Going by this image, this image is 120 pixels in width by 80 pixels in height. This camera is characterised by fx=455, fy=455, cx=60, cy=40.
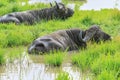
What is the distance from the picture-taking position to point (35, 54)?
38.3 ft

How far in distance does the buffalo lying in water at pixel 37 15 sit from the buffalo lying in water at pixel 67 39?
3968 millimetres

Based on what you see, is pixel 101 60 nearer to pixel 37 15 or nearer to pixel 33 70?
pixel 33 70

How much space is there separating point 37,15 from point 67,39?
17.1ft

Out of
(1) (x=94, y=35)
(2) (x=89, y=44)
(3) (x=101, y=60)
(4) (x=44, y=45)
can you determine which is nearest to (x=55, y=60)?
(3) (x=101, y=60)

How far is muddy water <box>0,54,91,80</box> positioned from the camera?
9155 millimetres

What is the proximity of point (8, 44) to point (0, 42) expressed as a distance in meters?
0.37

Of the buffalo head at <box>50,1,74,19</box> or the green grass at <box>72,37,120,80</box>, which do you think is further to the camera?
the buffalo head at <box>50,1,74,19</box>

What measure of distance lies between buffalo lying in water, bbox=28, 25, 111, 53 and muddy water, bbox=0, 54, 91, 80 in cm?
91

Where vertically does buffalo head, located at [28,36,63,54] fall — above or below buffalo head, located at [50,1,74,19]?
above

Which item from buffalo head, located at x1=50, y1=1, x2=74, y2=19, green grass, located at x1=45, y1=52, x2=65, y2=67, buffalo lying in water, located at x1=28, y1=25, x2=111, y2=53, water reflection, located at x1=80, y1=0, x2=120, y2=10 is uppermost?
green grass, located at x1=45, y1=52, x2=65, y2=67

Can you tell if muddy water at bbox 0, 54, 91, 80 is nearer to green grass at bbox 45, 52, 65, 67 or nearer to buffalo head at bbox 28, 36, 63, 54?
green grass at bbox 45, 52, 65, 67

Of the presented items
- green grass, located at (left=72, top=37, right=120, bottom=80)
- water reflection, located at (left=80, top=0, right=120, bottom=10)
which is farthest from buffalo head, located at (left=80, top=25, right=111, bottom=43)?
water reflection, located at (left=80, top=0, right=120, bottom=10)

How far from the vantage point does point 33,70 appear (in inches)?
385

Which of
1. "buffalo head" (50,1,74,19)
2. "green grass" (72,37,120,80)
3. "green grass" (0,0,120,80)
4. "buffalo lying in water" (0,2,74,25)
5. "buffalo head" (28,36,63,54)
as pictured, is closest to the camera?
"green grass" (72,37,120,80)
